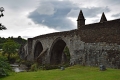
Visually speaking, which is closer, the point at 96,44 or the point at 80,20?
the point at 96,44

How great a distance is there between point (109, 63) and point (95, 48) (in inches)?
114

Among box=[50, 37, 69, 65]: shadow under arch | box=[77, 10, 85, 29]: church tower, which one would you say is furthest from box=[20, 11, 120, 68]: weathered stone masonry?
box=[50, 37, 69, 65]: shadow under arch

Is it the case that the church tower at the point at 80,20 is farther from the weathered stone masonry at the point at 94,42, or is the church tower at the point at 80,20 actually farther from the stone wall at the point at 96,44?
the stone wall at the point at 96,44

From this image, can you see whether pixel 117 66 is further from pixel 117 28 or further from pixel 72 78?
pixel 72 78

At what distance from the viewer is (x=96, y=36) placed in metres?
22.6

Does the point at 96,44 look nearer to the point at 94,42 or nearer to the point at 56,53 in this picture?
the point at 94,42

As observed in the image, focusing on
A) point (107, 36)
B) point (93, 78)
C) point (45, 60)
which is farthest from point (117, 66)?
point (45, 60)

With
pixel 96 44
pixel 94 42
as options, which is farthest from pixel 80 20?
pixel 96 44

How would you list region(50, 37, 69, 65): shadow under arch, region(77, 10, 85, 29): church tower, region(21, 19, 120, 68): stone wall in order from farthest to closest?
region(50, 37, 69, 65): shadow under arch < region(77, 10, 85, 29): church tower < region(21, 19, 120, 68): stone wall

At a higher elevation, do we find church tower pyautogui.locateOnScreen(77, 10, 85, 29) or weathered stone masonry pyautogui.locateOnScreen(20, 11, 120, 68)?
church tower pyautogui.locateOnScreen(77, 10, 85, 29)

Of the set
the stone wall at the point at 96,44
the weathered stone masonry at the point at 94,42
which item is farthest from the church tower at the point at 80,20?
the stone wall at the point at 96,44

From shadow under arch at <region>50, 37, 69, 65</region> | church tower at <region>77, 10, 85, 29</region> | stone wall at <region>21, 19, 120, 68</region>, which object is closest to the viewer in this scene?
stone wall at <region>21, 19, 120, 68</region>

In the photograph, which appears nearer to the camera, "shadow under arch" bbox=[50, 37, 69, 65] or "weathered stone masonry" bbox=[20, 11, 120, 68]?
"weathered stone masonry" bbox=[20, 11, 120, 68]

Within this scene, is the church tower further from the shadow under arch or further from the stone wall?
the shadow under arch
